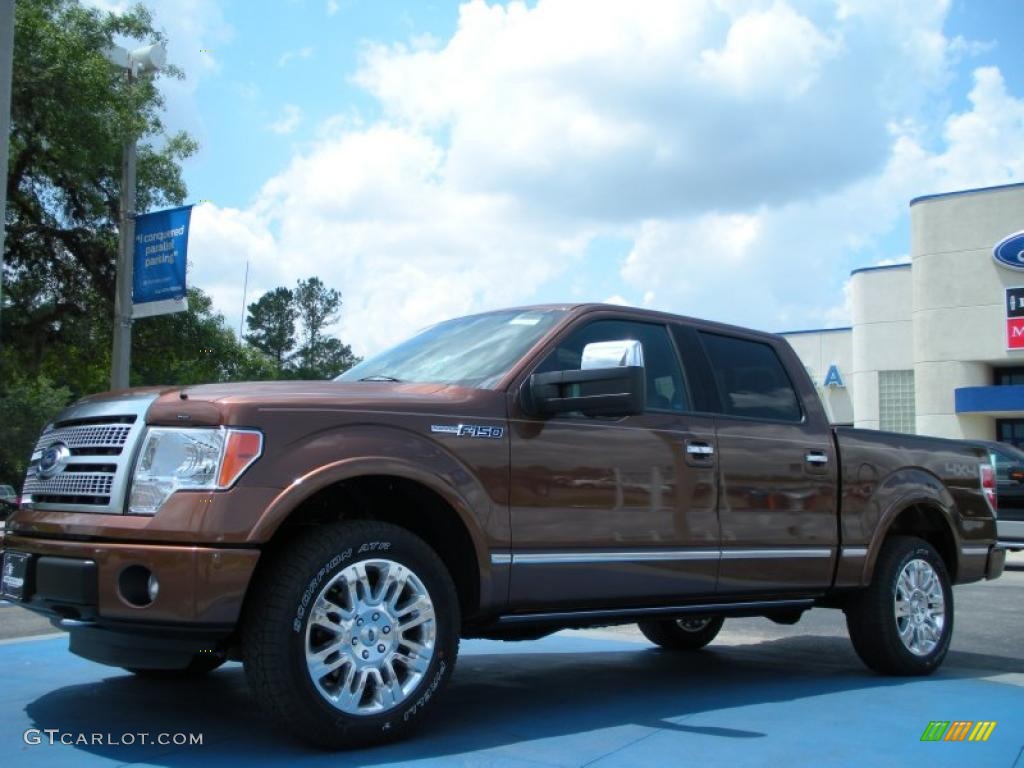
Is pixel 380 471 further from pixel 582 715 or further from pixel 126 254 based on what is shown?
pixel 126 254

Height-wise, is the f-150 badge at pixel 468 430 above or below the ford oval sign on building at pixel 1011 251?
below

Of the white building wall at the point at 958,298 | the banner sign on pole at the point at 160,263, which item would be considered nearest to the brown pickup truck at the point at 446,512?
the banner sign on pole at the point at 160,263

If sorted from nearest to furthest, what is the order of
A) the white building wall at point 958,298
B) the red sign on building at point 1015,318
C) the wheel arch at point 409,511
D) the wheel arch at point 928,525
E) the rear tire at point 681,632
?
the wheel arch at point 409,511, the wheel arch at point 928,525, the rear tire at point 681,632, the red sign on building at point 1015,318, the white building wall at point 958,298

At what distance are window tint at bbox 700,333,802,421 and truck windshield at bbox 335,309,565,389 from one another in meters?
1.10

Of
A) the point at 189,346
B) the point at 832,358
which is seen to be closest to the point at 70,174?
the point at 189,346

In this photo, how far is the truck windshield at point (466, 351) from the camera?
16.5ft

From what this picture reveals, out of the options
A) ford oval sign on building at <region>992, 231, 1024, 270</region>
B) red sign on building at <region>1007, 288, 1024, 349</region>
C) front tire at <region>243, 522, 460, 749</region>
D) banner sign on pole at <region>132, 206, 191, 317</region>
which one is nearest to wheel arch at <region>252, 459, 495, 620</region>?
front tire at <region>243, 522, 460, 749</region>

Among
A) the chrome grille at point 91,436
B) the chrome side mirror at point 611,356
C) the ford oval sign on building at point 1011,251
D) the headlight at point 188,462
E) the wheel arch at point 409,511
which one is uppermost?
the ford oval sign on building at point 1011,251

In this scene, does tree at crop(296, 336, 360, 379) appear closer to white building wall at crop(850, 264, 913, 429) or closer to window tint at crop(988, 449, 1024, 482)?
white building wall at crop(850, 264, 913, 429)

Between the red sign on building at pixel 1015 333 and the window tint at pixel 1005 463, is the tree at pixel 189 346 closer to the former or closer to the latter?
the window tint at pixel 1005 463

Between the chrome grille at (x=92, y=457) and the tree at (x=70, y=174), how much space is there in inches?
517

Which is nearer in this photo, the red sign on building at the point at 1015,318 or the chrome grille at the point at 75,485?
the chrome grille at the point at 75,485

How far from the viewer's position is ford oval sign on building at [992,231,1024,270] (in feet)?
112

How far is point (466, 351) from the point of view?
17.3 feet
